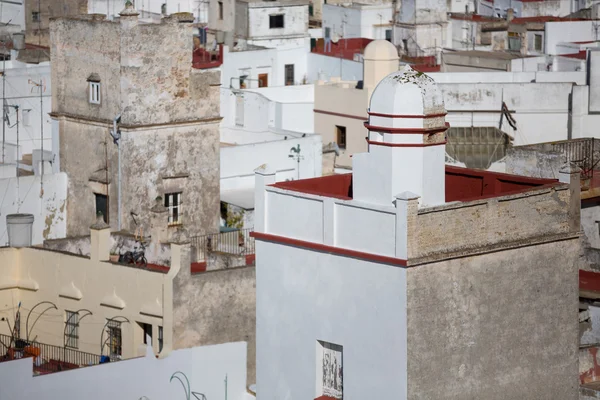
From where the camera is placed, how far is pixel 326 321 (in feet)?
95.4

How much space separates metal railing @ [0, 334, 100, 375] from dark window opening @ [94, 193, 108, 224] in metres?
5.92

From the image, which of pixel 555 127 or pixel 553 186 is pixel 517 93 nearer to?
pixel 555 127

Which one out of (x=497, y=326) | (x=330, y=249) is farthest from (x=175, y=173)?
(x=497, y=326)

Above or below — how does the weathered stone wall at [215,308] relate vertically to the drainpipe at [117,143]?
below

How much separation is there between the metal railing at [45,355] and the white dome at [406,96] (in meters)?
12.0

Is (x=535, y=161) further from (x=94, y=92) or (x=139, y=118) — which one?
(x=94, y=92)

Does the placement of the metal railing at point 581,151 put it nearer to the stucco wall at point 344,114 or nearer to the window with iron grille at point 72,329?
the window with iron grille at point 72,329

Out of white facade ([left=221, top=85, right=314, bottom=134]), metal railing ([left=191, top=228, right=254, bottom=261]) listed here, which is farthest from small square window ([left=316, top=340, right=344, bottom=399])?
white facade ([left=221, top=85, right=314, bottom=134])

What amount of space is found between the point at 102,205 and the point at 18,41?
1805 centimetres

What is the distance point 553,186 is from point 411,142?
2.99m

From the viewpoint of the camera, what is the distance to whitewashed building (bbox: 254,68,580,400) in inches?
1106

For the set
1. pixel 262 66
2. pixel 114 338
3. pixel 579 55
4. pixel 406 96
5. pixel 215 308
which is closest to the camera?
pixel 406 96

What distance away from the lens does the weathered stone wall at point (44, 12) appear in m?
67.9

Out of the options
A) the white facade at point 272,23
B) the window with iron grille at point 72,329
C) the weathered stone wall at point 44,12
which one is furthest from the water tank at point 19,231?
the white facade at point 272,23
